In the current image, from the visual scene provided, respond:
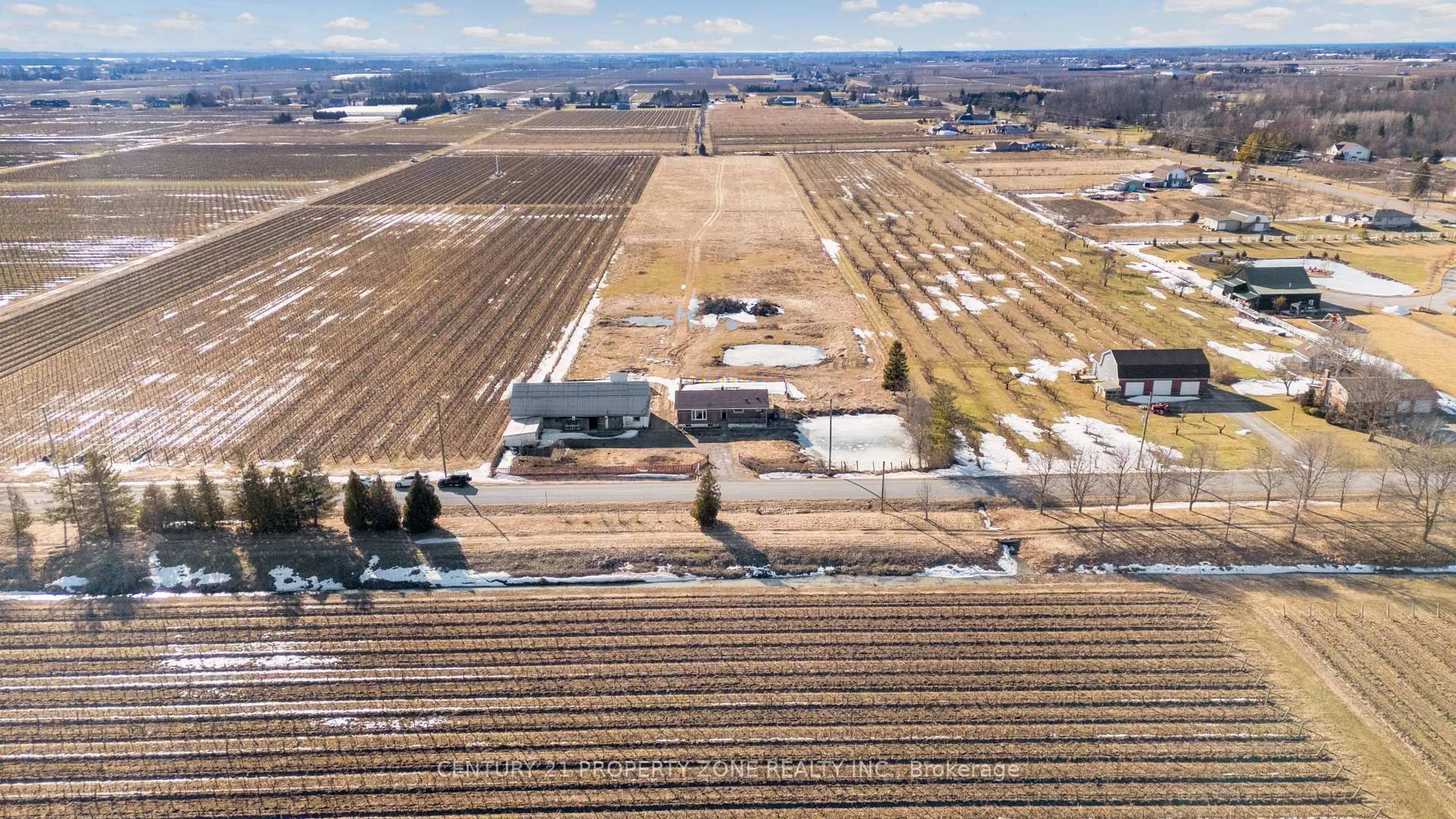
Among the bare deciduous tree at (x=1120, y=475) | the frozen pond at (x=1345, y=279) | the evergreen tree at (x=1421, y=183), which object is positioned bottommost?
the bare deciduous tree at (x=1120, y=475)

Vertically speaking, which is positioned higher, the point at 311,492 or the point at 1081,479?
the point at 311,492

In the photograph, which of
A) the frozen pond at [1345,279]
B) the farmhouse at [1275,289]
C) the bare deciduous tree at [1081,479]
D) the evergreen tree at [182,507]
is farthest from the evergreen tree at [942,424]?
the frozen pond at [1345,279]

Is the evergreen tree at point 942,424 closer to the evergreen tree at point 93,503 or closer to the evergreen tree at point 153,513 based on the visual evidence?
the evergreen tree at point 153,513

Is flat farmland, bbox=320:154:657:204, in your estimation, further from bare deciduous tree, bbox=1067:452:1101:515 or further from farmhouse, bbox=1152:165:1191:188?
bare deciduous tree, bbox=1067:452:1101:515

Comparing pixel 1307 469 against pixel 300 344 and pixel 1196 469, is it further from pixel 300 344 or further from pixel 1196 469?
pixel 300 344

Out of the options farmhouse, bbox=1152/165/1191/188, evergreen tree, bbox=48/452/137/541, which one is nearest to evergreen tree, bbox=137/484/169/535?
evergreen tree, bbox=48/452/137/541

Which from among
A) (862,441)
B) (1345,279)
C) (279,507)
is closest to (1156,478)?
(862,441)

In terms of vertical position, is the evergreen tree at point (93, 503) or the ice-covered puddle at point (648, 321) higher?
the ice-covered puddle at point (648, 321)
